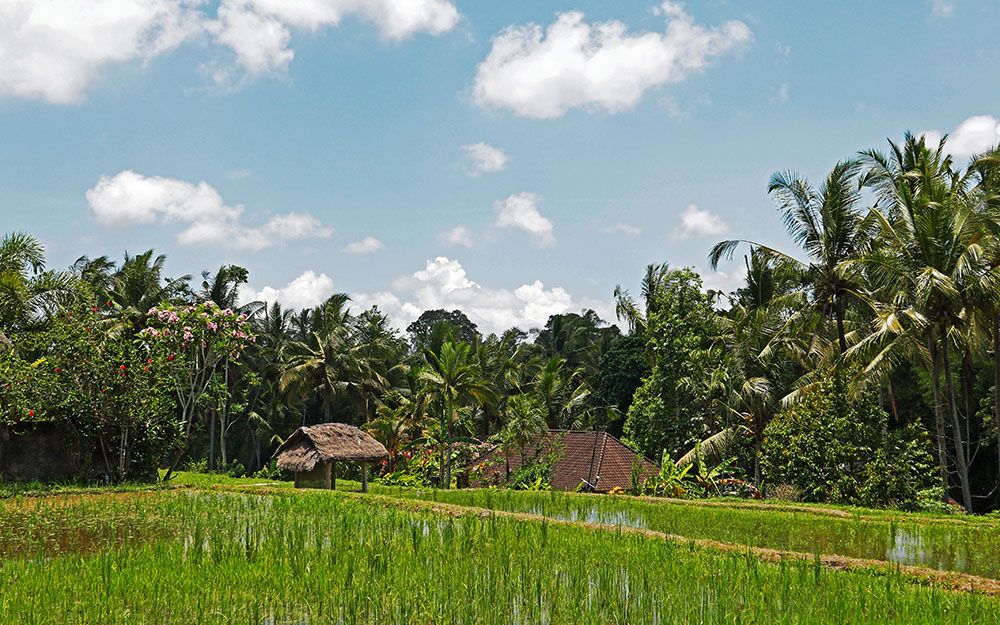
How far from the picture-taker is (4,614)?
180 inches

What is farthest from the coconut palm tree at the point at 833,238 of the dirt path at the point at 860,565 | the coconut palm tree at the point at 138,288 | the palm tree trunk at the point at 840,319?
the coconut palm tree at the point at 138,288

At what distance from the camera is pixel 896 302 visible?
41.7 feet

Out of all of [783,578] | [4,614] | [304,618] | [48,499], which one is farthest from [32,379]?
[783,578]

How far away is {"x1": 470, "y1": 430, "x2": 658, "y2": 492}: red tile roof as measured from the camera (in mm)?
16703

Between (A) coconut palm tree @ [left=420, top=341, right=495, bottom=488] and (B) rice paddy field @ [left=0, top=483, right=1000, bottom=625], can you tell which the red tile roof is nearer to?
(A) coconut palm tree @ [left=420, top=341, right=495, bottom=488]

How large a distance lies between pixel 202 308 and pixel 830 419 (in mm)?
12502

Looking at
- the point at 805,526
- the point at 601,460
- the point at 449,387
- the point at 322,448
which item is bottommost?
the point at 805,526

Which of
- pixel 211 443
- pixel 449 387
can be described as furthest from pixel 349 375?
pixel 449 387

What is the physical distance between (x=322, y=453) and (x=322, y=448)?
8.1 inches

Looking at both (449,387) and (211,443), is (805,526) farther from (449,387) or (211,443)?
(211,443)

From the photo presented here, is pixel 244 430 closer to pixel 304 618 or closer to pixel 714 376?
pixel 714 376

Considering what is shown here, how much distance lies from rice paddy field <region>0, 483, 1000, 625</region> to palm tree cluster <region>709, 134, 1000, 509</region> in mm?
7204

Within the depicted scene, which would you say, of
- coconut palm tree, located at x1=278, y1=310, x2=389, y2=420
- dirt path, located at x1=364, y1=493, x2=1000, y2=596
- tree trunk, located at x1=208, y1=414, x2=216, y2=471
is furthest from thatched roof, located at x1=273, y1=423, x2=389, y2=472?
tree trunk, located at x1=208, y1=414, x2=216, y2=471

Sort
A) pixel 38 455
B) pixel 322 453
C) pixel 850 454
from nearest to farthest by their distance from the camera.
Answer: pixel 850 454
pixel 38 455
pixel 322 453
